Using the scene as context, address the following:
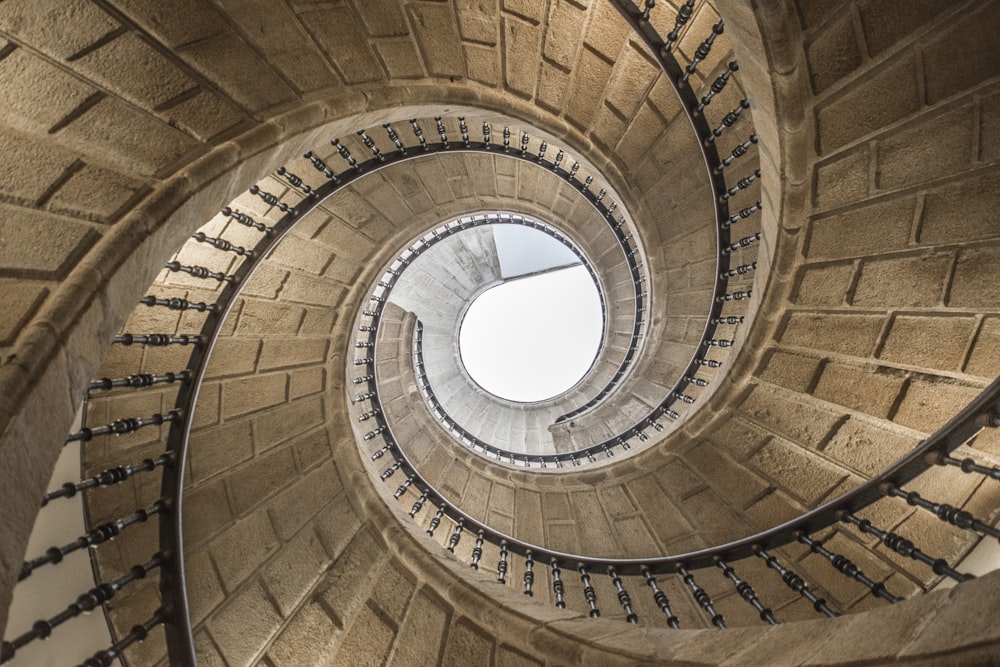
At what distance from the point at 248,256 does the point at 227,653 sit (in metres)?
2.46

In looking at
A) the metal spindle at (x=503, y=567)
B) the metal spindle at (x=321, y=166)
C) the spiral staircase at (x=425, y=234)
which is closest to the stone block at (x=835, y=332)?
the spiral staircase at (x=425, y=234)

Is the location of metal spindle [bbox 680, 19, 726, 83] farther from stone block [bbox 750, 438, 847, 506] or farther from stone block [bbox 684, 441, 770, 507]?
stone block [bbox 684, 441, 770, 507]

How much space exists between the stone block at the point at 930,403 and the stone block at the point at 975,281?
20.4 inches

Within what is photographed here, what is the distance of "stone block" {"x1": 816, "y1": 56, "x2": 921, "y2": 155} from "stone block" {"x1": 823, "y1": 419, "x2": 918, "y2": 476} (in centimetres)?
180

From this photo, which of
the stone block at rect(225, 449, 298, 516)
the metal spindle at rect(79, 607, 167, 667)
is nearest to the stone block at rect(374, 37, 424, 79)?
the stone block at rect(225, 449, 298, 516)

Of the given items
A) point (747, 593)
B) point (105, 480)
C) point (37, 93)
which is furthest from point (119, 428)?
point (747, 593)

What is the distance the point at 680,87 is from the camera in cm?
265

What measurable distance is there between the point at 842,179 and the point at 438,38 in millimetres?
2432

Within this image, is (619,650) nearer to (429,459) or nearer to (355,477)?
(355,477)

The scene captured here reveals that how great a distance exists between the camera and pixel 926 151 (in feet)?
7.04

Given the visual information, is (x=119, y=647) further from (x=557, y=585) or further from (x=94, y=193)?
(x=557, y=585)

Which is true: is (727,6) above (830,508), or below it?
above

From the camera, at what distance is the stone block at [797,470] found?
3.21m

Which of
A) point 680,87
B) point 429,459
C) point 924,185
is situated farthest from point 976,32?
point 429,459
